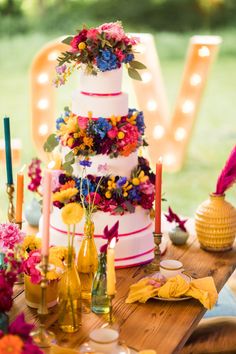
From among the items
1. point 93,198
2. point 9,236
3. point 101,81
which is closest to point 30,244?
point 9,236

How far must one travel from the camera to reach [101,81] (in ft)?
9.23

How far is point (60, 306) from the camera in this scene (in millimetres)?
2289

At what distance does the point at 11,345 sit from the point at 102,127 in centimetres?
115

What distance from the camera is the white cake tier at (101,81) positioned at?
2.81 meters

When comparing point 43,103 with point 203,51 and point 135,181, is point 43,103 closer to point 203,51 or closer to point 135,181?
point 203,51

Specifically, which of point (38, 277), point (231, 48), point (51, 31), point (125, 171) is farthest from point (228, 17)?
point (38, 277)

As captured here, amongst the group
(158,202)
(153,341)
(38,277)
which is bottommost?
(153,341)

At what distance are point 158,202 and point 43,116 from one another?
261 centimetres

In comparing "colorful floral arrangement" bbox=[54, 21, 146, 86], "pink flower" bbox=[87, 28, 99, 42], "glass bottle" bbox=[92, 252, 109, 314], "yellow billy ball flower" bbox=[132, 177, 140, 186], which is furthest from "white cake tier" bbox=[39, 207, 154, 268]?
"pink flower" bbox=[87, 28, 99, 42]

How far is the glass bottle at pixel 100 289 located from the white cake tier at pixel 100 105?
704 millimetres

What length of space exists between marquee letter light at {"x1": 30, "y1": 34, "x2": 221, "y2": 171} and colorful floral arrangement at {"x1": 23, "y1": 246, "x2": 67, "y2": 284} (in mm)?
2511

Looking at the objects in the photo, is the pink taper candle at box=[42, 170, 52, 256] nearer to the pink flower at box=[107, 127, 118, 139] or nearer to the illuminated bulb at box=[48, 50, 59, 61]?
the pink flower at box=[107, 127, 118, 139]

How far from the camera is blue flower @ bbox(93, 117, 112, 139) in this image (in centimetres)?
278

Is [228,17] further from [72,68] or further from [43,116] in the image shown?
[72,68]
